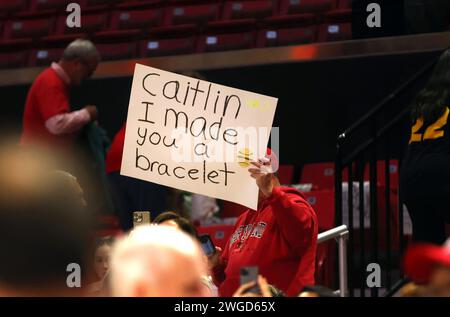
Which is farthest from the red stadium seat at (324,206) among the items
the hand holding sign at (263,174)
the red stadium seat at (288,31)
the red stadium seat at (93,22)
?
the red stadium seat at (93,22)

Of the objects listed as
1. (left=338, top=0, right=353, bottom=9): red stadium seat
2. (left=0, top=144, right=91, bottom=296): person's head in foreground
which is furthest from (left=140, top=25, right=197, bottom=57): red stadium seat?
(left=0, top=144, right=91, bottom=296): person's head in foreground

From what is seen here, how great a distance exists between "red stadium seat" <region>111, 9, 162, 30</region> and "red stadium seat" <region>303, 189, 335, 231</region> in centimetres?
388

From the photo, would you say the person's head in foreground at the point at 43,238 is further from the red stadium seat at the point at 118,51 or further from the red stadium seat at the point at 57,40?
the red stadium seat at the point at 57,40

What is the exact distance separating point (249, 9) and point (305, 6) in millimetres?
535

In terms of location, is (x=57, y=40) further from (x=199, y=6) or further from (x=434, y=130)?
(x=434, y=130)

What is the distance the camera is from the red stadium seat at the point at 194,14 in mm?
11391

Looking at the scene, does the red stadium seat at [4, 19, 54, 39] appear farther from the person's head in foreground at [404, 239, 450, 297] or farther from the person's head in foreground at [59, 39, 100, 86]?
the person's head in foreground at [404, 239, 450, 297]

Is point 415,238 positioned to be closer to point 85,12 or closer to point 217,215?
point 217,215

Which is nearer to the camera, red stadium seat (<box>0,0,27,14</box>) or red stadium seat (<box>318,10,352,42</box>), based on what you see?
red stadium seat (<box>318,10,352,42</box>)

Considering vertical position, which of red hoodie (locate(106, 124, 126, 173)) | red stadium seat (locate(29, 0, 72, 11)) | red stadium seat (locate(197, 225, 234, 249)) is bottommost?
red stadium seat (locate(197, 225, 234, 249))

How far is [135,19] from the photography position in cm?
1172

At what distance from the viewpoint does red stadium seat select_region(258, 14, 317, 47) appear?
10531mm

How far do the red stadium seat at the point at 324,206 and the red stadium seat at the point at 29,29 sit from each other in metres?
4.67
